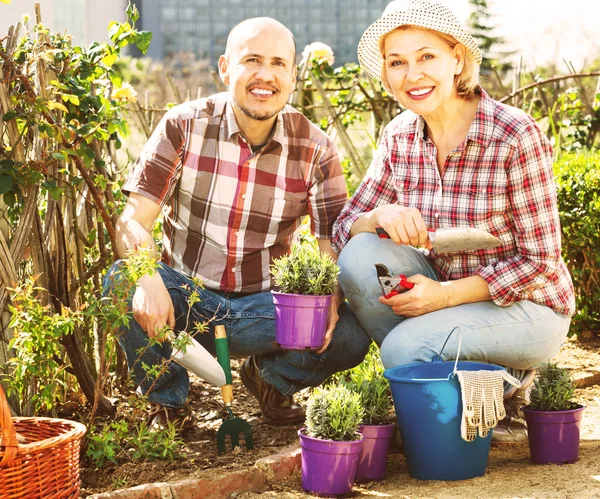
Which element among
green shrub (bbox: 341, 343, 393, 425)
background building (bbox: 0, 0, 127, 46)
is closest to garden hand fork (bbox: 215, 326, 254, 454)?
green shrub (bbox: 341, 343, 393, 425)

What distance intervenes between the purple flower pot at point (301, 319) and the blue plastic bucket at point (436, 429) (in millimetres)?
268

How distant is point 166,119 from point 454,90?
99 centimetres

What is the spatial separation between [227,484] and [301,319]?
524 millimetres

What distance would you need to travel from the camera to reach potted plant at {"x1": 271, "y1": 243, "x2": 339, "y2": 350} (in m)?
2.37

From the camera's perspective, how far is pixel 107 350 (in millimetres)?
2447

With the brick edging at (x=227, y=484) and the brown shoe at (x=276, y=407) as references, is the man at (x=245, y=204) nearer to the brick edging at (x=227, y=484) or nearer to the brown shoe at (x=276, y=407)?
the brown shoe at (x=276, y=407)

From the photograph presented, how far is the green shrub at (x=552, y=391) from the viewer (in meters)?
2.39

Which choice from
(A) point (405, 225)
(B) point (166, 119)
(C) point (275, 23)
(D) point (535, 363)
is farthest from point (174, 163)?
(D) point (535, 363)

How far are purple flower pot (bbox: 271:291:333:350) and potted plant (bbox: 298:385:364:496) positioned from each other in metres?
0.25

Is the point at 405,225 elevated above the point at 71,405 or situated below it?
above

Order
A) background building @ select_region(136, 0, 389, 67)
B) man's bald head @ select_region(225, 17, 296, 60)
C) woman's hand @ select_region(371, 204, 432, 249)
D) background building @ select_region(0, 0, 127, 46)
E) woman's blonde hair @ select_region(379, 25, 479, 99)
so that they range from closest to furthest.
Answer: woman's hand @ select_region(371, 204, 432, 249), woman's blonde hair @ select_region(379, 25, 479, 99), man's bald head @ select_region(225, 17, 296, 60), background building @ select_region(0, 0, 127, 46), background building @ select_region(136, 0, 389, 67)

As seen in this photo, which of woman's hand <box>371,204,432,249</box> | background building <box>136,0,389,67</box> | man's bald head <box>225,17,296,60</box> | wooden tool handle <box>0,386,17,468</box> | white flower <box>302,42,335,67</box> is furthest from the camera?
background building <box>136,0,389,67</box>

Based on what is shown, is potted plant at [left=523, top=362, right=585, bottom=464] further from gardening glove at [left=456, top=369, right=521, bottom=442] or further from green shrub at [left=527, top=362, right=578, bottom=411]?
gardening glove at [left=456, top=369, right=521, bottom=442]

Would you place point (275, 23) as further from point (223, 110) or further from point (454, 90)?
point (454, 90)
